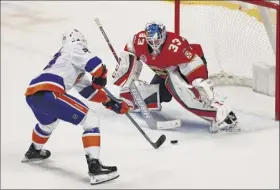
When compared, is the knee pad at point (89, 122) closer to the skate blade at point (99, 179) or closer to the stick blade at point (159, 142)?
the skate blade at point (99, 179)

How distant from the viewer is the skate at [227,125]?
170 inches

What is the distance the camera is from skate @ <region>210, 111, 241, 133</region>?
432cm

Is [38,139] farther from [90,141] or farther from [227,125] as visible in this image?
[227,125]

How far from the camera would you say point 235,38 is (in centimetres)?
509

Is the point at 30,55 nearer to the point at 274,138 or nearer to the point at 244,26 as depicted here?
the point at 244,26

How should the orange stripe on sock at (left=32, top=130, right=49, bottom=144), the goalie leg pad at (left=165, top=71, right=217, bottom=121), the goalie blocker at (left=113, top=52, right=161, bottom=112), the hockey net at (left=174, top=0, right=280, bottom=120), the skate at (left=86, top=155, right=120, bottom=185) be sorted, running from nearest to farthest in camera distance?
the skate at (left=86, top=155, right=120, bottom=185)
the orange stripe on sock at (left=32, top=130, right=49, bottom=144)
the goalie leg pad at (left=165, top=71, right=217, bottom=121)
the goalie blocker at (left=113, top=52, right=161, bottom=112)
the hockey net at (left=174, top=0, right=280, bottom=120)

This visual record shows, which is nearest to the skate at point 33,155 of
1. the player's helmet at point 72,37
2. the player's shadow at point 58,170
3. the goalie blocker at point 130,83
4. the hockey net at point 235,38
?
the player's shadow at point 58,170

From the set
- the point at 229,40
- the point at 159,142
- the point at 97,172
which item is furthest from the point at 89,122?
the point at 229,40

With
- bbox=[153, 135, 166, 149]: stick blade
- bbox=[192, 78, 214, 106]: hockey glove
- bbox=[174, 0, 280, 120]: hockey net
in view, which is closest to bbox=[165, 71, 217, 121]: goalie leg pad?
bbox=[192, 78, 214, 106]: hockey glove

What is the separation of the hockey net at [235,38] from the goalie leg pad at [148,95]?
653 mm

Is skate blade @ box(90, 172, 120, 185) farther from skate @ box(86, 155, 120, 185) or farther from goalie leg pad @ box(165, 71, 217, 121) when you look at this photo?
goalie leg pad @ box(165, 71, 217, 121)

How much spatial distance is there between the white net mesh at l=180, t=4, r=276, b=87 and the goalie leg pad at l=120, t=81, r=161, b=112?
0.65 meters

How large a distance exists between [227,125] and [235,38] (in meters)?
0.92

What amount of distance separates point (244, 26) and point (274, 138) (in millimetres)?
1053
